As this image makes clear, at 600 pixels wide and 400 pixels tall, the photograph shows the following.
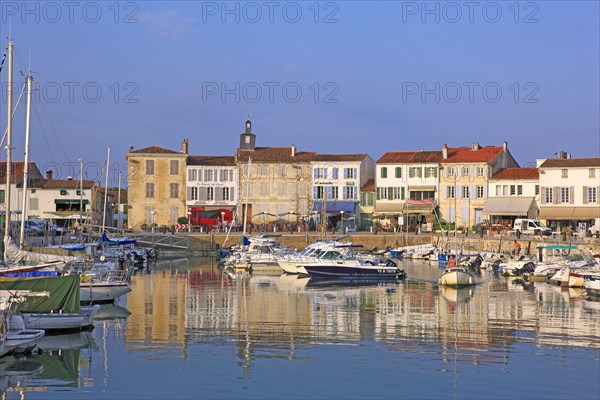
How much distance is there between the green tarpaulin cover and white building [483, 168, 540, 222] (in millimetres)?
54583

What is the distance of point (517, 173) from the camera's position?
77812 millimetres

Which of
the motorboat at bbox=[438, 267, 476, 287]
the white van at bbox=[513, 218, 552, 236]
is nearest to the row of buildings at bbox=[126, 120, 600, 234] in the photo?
the white van at bbox=[513, 218, 552, 236]

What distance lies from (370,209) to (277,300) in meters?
45.9

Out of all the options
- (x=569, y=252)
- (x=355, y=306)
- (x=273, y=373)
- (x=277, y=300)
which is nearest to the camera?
(x=273, y=373)

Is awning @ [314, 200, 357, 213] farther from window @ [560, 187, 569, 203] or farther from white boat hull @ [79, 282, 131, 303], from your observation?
white boat hull @ [79, 282, 131, 303]

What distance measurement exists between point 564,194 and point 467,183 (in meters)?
9.06

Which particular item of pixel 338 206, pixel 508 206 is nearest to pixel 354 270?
pixel 508 206

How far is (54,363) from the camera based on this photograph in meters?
22.3

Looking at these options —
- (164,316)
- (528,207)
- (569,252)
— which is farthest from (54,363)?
(528,207)

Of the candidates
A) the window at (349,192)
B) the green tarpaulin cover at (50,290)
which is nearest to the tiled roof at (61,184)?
the window at (349,192)

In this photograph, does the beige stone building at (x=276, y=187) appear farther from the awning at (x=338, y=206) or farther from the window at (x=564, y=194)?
the window at (x=564, y=194)

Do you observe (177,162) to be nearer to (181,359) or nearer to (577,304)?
(577,304)

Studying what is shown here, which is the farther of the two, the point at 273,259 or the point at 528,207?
the point at 528,207

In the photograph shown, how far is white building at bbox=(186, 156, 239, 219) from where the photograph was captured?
83.6 m
